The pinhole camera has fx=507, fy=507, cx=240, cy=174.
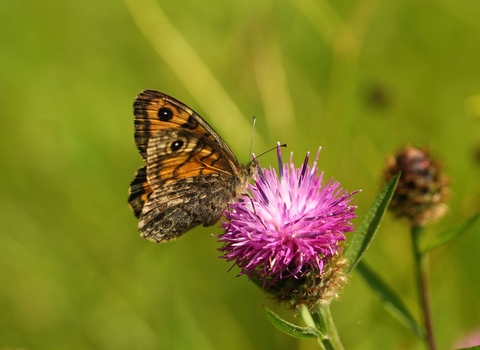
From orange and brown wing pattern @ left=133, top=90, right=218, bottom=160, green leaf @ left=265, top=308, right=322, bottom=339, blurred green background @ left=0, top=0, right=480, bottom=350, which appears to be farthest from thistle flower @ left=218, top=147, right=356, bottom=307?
blurred green background @ left=0, top=0, right=480, bottom=350

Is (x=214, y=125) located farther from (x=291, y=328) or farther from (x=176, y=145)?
(x=291, y=328)

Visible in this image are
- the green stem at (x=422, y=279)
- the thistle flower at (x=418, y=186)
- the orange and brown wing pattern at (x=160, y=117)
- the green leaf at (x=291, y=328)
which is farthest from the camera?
Result: the thistle flower at (x=418, y=186)

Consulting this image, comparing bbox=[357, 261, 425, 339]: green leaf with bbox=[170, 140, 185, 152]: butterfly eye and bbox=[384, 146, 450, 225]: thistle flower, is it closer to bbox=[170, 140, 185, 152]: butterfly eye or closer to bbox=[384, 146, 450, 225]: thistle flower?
bbox=[384, 146, 450, 225]: thistle flower

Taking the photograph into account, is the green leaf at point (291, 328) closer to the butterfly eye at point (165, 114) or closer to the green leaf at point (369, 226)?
the green leaf at point (369, 226)

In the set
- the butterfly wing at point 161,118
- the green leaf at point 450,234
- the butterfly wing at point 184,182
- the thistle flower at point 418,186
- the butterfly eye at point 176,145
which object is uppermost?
the butterfly wing at point 161,118

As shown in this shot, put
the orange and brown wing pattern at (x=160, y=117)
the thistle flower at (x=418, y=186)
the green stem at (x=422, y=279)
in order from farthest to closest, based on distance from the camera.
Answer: the thistle flower at (x=418, y=186), the orange and brown wing pattern at (x=160, y=117), the green stem at (x=422, y=279)

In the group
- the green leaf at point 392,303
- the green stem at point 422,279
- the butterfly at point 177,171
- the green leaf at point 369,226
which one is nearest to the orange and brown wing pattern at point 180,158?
the butterfly at point 177,171

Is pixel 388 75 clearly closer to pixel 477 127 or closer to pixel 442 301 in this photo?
pixel 477 127

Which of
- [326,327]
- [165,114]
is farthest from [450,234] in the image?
[165,114]
